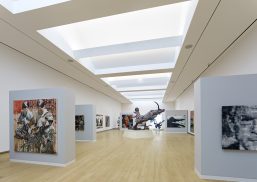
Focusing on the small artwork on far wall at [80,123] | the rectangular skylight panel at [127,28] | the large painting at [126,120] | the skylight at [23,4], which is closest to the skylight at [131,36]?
the rectangular skylight panel at [127,28]

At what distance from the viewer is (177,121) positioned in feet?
79.3

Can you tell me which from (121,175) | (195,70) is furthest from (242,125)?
(195,70)

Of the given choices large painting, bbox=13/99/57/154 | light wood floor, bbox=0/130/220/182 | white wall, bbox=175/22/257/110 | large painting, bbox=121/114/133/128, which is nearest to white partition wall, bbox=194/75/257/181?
light wood floor, bbox=0/130/220/182

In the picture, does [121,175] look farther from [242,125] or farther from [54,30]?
[54,30]

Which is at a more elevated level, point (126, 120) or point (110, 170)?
point (110, 170)

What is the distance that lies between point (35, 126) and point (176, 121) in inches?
751

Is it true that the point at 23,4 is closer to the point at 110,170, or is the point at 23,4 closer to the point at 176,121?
the point at 110,170

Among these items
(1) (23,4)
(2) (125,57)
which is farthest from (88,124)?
(1) (23,4)

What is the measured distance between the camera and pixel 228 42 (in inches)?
363

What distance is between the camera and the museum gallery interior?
6.36 meters

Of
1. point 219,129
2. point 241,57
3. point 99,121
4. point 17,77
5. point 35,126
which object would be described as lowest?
point 99,121

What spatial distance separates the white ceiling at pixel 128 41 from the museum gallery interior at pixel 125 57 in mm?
41

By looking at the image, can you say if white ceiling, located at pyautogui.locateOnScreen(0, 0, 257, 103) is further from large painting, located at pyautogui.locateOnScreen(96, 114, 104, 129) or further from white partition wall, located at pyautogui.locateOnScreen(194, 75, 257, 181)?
large painting, located at pyautogui.locateOnScreen(96, 114, 104, 129)

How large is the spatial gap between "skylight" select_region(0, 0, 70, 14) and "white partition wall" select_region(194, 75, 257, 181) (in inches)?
253
